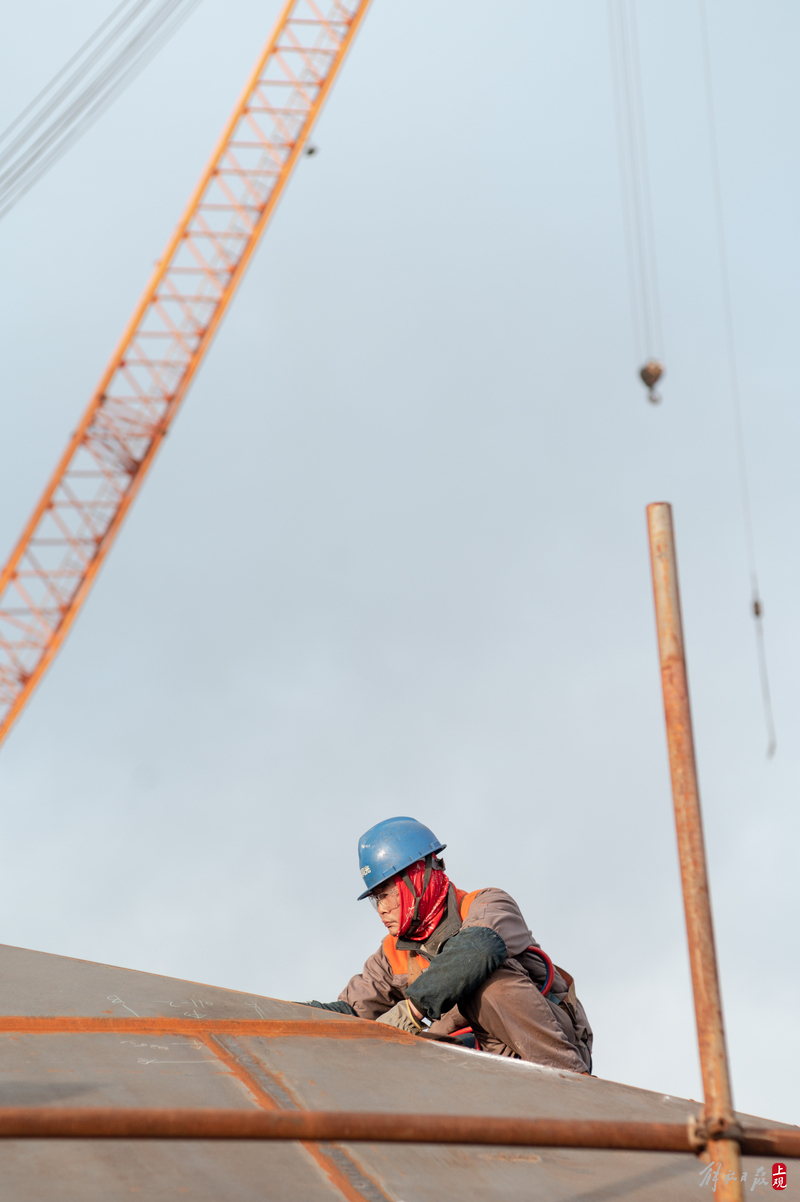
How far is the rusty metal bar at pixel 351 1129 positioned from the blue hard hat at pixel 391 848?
13.2 ft

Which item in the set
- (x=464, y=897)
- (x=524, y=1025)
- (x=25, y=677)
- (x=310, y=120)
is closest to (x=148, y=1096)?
(x=524, y=1025)

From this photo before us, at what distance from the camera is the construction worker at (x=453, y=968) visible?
17.9 ft

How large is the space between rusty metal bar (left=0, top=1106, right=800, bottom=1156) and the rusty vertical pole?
95 mm

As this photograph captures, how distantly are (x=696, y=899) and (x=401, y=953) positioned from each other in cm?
421

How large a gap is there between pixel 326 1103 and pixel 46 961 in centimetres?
265

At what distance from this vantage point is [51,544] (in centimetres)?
2762

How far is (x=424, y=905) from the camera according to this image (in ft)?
21.6

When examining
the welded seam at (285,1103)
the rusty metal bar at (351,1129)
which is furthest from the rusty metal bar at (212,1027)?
the rusty metal bar at (351,1129)

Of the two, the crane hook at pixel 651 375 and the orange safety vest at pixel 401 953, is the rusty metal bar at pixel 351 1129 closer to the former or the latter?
the orange safety vest at pixel 401 953

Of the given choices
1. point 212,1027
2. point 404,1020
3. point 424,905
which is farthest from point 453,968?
point 212,1027

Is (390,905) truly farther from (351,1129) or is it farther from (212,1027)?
(351,1129)

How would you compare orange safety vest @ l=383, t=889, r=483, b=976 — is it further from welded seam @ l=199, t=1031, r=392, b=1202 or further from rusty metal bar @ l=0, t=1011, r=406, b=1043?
welded seam @ l=199, t=1031, r=392, b=1202

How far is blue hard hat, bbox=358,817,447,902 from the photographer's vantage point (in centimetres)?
673

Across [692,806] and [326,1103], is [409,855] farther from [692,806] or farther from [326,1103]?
[692,806]
